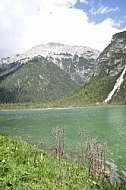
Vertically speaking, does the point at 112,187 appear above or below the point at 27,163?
below

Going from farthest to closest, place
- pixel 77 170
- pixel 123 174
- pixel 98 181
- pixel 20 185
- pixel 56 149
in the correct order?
1. pixel 123 174
2. pixel 56 149
3. pixel 77 170
4. pixel 98 181
5. pixel 20 185

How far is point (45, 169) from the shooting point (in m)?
14.6

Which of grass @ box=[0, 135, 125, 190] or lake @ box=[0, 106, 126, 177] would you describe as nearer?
grass @ box=[0, 135, 125, 190]

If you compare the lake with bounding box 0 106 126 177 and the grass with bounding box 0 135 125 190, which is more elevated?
the grass with bounding box 0 135 125 190

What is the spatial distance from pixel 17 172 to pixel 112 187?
16.0 ft

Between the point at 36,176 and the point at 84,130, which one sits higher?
the point at 36,176

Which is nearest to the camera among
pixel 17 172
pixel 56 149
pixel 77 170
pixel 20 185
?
pixel 20 185

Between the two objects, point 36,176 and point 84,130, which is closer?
point 36,176

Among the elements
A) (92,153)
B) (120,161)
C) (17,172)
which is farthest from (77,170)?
(120,161)

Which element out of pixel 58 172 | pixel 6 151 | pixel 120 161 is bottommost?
pixel 120 161

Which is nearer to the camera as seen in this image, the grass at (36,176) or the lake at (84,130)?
the grass at (36,176)

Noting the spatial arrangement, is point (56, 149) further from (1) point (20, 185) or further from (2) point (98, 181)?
(1) point (20, 185)

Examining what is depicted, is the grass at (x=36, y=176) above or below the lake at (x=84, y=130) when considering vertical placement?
above

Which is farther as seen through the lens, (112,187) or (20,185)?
(112,187)
